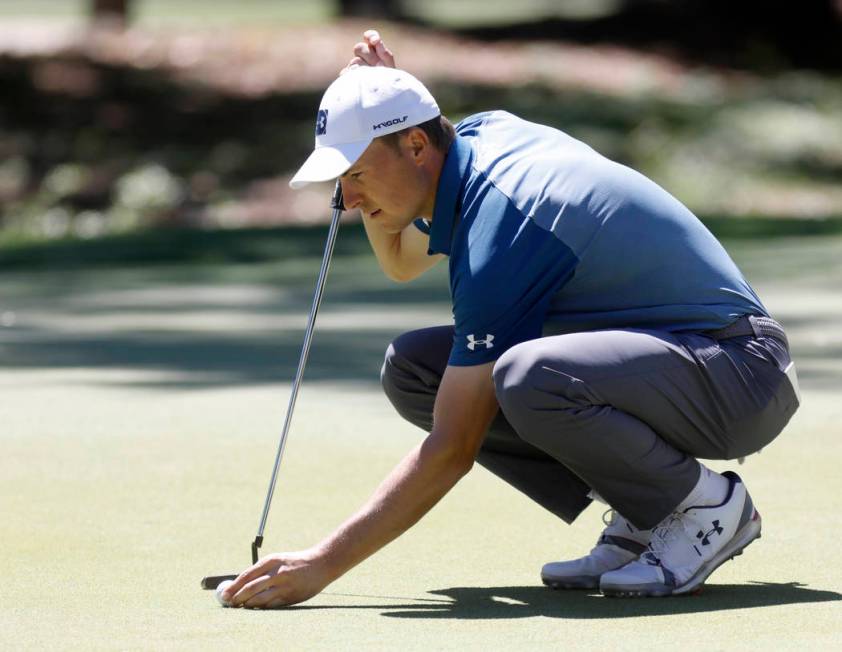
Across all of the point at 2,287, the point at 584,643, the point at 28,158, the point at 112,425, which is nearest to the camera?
the point at 584,643

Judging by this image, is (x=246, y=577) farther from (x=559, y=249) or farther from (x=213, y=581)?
(x=559, y=249)

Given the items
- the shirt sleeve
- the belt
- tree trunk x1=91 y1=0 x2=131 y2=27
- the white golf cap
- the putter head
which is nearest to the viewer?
the shirt sleeve

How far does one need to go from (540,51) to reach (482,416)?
66.4 ft

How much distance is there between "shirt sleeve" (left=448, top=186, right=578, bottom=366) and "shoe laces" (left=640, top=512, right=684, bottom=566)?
1.90 ft

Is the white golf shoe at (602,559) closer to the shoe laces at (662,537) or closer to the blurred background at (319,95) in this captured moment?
the shoe laces at (662,537)

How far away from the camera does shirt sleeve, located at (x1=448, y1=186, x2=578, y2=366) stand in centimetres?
421

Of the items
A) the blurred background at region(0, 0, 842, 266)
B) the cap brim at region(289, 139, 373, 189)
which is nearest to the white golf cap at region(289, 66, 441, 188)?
the cap brim at region(289, 139, 373, 189)

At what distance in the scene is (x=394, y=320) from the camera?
1042 centimetres

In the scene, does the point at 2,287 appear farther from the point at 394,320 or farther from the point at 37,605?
the point at 37,605

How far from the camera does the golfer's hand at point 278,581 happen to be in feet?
13.9

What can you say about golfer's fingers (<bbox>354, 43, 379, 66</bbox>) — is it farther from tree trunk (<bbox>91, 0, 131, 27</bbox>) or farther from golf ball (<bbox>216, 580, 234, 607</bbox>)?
tree trunk (<bbox>91, 0, 131, 27</bbox>)

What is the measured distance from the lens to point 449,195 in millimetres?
4367

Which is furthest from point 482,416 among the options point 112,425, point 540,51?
point 540,51

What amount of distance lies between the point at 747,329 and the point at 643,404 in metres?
0.34
